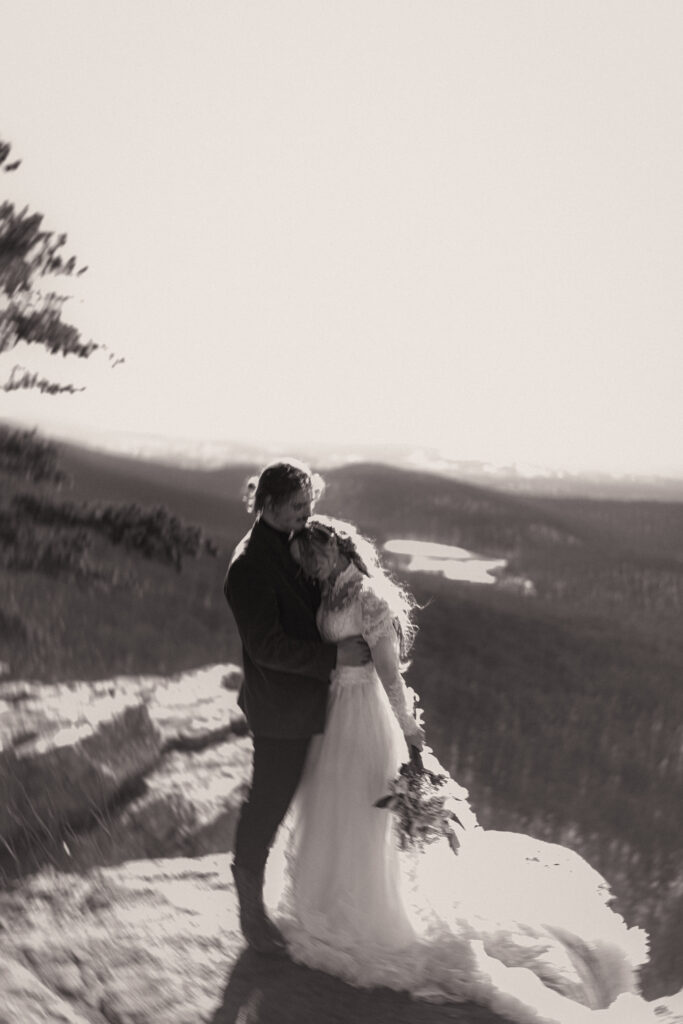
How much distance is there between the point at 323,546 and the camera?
9.93ft

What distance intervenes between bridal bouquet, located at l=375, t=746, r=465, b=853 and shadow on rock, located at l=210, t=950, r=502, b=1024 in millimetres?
432

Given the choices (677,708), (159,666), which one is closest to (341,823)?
(159,666)

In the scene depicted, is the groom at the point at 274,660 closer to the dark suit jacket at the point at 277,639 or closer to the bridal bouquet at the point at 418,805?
the dark suit jacket at the point at 277,639

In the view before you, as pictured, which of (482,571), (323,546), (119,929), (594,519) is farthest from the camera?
(594,519)

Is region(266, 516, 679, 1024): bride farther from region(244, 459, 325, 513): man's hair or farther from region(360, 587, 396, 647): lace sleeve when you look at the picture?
region(244, 459, 325, 513): man's hair

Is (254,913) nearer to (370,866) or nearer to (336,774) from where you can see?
(370,866)

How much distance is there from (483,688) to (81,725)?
10.5 feet

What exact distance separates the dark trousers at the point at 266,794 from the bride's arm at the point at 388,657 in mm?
291

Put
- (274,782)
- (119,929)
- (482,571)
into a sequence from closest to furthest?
(274,782)
(119,929)
(482,571)

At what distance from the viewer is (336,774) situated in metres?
3.30

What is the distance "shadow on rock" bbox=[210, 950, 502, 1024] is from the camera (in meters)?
3.09

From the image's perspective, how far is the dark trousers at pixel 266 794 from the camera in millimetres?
3244

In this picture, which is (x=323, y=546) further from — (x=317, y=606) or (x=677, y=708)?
(x=677, y=708)

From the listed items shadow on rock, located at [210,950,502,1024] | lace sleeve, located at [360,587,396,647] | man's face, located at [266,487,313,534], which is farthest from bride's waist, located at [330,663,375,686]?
shadow on rock, located at [210,950,502,1024]
